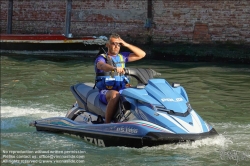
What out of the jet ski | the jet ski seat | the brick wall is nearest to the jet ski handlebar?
the jet ski

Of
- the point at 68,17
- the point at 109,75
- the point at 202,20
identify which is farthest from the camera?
the point at 68,17

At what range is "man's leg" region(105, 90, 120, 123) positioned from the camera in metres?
7.58

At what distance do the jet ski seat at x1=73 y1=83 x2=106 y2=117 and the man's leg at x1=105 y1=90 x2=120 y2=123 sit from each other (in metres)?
0.20

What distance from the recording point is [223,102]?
36.3ft

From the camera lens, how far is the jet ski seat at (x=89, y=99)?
26.2ft

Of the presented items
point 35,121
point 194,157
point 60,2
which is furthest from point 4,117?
point 60,2

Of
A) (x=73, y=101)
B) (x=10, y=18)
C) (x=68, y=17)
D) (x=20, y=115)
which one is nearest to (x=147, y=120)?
(x=20, y=115)

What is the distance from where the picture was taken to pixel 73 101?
1126cm

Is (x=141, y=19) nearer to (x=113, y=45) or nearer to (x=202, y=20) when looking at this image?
(x=202, y=20)

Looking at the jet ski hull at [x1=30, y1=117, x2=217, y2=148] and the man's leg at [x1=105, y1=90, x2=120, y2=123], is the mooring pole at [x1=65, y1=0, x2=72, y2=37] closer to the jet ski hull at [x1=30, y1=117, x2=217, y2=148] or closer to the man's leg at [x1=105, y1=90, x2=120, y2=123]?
the jet ski hull at [x1=30, y1=117, x2=217, y2=148]

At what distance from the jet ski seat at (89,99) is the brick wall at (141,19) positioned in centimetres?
1017

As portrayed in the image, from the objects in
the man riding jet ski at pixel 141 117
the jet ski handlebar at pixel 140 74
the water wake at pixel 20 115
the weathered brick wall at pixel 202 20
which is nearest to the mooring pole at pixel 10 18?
the weathered brick wall at pixel 202 20

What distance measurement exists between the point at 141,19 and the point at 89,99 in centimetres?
1202

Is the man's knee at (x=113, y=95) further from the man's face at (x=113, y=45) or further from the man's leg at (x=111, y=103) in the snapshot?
the man's face at (x=113, y=45)
